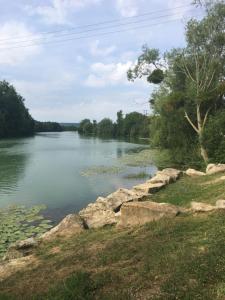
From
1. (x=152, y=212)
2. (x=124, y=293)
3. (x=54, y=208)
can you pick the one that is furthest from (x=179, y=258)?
(x=54, y=208)

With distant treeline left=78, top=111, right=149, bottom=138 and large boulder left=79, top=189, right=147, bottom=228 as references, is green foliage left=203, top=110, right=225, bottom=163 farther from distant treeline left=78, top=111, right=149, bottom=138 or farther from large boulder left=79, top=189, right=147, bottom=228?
distant treeline left=78, top=111, right=149, bottom=138

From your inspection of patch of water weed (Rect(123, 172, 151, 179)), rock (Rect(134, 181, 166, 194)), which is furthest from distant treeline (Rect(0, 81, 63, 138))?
rock (Rect(134, 181, 166, 194))

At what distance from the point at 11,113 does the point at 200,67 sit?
7165 cm

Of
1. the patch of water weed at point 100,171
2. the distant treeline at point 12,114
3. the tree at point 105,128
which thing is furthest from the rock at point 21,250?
the tree at point 105,128

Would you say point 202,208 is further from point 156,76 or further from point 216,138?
point 156,76

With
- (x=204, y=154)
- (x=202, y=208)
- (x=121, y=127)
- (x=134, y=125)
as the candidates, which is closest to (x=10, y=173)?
(x=204, y=154)

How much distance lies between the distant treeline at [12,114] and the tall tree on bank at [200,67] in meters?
61.5

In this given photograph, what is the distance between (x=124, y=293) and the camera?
5.03 meters

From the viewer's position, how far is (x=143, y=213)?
28.1 ft

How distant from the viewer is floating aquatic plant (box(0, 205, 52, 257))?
11291 millimetres

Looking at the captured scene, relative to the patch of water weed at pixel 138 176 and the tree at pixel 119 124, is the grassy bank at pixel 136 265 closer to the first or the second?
the patch of water weed at pixel 138 176

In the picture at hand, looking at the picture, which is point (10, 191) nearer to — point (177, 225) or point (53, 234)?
point (53, 234)

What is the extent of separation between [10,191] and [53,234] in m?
11.0

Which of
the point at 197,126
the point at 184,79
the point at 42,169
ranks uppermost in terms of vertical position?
the point at 184,79
